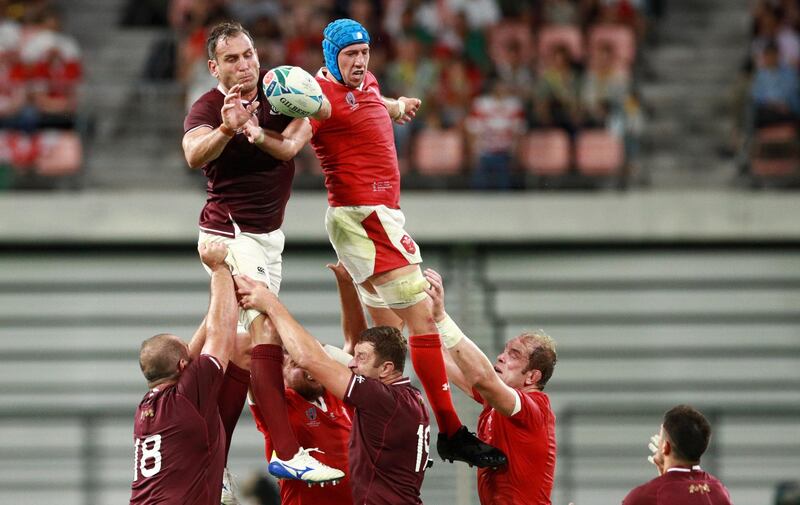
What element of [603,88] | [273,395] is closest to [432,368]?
[273,395]

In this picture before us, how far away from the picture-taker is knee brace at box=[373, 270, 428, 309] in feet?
23.3

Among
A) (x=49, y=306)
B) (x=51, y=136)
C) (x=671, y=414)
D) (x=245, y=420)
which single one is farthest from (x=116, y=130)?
(x=671, y=414)

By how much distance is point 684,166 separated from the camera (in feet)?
44.5

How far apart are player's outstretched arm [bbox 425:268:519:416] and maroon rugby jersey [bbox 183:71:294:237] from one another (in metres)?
0.92

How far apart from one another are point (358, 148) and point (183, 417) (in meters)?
1.65

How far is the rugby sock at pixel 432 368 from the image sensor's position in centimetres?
713

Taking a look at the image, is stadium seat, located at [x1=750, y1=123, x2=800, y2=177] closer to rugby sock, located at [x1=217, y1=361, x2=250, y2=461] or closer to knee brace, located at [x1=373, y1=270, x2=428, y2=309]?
knee brace, located at [x1=373, y1=270, x2=428, y2=309]

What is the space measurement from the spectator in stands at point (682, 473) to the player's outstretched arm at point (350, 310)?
1.98m

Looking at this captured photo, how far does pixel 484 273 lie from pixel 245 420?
2777 millimetres

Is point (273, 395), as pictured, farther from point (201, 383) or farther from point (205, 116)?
point (205, 116)

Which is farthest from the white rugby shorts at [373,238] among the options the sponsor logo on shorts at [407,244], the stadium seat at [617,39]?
the stadium seat at [617,39]

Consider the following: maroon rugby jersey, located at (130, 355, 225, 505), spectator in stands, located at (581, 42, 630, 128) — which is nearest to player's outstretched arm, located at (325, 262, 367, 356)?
maroon rugby jersey, located at (130, 355, 225, 505)

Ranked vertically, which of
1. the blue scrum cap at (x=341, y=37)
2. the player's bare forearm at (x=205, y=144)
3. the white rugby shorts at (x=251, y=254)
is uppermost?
the blue scrum cap at (x=341, y=37)

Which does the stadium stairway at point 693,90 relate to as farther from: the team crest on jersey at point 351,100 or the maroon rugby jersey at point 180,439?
the maroon rugby jersey at point 180,439
